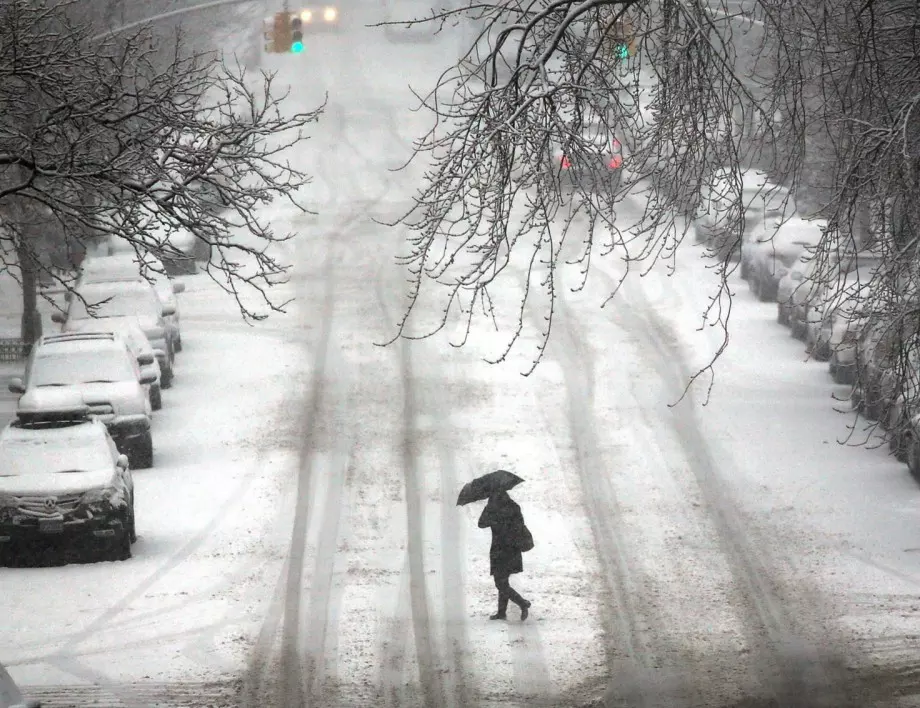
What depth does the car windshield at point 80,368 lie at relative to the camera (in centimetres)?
1995

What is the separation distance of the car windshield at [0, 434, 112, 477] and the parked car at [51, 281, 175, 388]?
654 centimetres

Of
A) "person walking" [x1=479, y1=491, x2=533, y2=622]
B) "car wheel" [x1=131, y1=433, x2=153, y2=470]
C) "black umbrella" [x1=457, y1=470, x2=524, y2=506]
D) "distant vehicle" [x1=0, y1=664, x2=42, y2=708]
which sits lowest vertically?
"car wheel" [x1=131, y1=433, x2=153, y2=470]

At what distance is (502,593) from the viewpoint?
43.6 feet

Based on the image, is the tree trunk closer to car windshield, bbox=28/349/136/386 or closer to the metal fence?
the metal fence

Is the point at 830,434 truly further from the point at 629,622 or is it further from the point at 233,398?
the point at 233,398

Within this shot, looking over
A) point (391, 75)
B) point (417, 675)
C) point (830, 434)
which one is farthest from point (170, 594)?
point (391, 75)

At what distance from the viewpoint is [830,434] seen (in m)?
20.3

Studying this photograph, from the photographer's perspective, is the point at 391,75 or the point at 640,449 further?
the point at 391,75

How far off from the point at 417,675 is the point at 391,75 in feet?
156

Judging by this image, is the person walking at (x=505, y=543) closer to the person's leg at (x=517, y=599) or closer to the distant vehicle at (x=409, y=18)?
the person's leg at (x=517, y=599)

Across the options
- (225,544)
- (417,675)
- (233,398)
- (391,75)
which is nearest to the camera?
(417,675)

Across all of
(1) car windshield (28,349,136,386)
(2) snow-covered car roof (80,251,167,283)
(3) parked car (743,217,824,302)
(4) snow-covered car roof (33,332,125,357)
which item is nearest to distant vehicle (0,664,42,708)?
(1) car windshield (28,349,136,386)

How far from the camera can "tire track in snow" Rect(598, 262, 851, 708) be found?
38.1ft

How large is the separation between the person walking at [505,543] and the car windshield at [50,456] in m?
5.04
